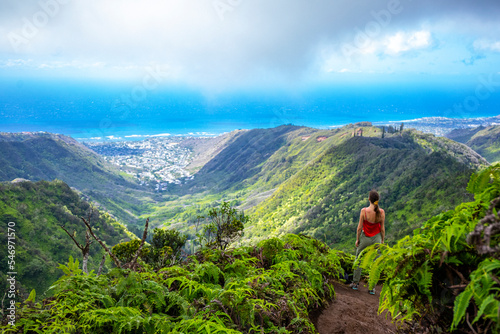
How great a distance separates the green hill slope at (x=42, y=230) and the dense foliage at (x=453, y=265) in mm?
52520

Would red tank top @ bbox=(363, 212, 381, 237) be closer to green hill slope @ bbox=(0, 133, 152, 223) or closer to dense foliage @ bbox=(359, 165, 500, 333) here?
dense foliage @ bbox=(359, 165, 500, 333)

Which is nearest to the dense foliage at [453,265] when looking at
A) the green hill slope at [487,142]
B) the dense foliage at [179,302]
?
the dense foliage at [179,302]

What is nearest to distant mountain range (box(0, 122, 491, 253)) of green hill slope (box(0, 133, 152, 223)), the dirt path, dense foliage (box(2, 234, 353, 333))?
green hill slope (box(0, 133, 152, 223))

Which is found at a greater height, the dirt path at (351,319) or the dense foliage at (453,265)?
the dense foliage at (453,265)

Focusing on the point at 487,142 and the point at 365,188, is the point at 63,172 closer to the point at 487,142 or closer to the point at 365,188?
the point at 365,188

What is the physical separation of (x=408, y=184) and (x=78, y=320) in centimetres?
7849

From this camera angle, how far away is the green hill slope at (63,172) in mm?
161625

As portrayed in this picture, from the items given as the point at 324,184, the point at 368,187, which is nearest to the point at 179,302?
the point at 368,187

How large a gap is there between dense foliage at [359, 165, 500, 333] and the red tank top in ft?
13.1

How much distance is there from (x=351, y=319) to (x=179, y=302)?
2538mm

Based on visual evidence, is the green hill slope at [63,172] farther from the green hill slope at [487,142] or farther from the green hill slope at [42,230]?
the green hill slope at [487,142]

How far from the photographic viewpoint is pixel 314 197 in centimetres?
9762

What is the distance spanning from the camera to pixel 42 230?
6700cm

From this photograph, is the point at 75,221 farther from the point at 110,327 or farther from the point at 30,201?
the point at 110,327
